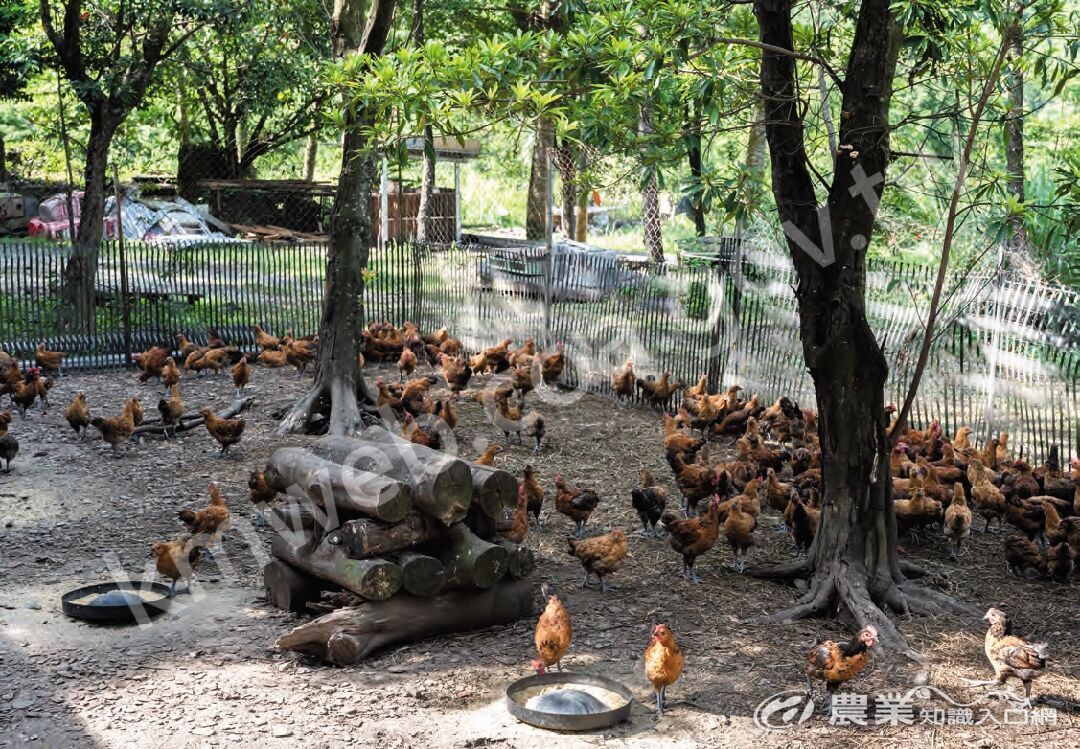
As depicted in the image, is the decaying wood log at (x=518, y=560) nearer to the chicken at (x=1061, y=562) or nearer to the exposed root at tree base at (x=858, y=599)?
the exposed root at tree base at (x=858, y=599)

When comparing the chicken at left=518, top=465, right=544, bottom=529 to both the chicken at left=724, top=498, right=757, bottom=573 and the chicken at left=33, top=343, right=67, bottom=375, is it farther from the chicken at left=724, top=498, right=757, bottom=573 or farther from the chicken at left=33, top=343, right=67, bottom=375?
the chicken at left=33, top=343, right=67, bottom=375

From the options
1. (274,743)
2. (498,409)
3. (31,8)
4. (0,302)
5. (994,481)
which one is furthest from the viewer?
(31,8)

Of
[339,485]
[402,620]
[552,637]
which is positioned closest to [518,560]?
[402,620]

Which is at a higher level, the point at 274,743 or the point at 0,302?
the point at 0,302

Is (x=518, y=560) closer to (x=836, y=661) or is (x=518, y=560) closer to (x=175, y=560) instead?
(x=836, y=661)

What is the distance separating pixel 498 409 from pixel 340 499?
5392 millimetres

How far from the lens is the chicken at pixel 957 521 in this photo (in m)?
8.58

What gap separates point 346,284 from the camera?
1217 centimetres

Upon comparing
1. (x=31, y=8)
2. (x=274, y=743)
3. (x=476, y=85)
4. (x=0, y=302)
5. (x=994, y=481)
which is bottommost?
(x=274, y=743)

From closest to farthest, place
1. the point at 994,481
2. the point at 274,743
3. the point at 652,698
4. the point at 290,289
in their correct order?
the point at 274,743 → the point at 652,698 → the point at 994,481 → the point at 290,289

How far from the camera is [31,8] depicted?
19.3 m

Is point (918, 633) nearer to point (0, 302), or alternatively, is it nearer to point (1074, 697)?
point (1074, 697)

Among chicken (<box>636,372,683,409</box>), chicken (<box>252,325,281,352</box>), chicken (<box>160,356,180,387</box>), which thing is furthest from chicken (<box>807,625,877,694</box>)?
chicken (<box>252,325,281,352</box>)

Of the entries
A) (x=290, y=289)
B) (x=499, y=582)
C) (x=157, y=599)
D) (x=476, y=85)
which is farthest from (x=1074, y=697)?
(x=290, y=289)
